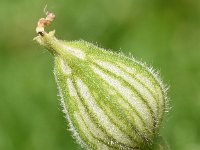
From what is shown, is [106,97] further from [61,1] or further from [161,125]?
[61,1]

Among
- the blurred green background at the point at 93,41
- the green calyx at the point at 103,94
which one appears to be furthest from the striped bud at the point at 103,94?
the blurred green background at the point at 93,41

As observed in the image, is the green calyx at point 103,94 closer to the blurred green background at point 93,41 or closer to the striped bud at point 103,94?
the striped bud at point 103,94

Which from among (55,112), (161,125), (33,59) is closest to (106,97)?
Answer: (161,125)

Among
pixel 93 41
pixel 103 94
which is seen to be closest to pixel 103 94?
pixel 103 94

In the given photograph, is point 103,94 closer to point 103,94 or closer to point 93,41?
point 103,94

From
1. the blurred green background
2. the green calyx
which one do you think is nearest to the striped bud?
the green calyx

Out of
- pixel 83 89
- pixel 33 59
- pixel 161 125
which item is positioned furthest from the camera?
pixel 33 59
